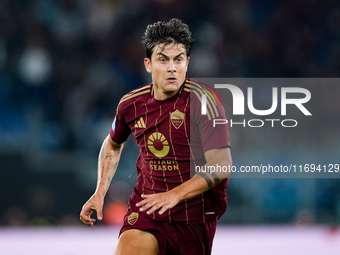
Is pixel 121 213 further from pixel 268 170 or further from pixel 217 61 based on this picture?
pixel 217 61

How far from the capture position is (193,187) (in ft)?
9.01

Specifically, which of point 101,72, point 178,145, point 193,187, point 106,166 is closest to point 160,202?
point 193,187

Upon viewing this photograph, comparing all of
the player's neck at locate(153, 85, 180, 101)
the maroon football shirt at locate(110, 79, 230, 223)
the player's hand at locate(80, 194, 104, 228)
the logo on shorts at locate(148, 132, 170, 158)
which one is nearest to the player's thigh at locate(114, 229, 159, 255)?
the maroon football shirt at locate(110, 79, 230, 223)

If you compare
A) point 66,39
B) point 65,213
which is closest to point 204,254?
point 65,213

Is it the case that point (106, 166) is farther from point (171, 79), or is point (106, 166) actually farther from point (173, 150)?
point (171, 79)

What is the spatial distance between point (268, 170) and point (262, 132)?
632mm

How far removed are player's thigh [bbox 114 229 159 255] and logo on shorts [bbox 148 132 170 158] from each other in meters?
0.53

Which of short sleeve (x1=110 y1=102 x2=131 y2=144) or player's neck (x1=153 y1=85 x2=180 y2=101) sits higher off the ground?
player's neck (x1=153 y1=85 x2=180 y2=101)

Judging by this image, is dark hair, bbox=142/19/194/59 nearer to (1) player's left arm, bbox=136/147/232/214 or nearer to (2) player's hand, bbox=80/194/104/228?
(1) player's left arm, bbox=136/147/232/214

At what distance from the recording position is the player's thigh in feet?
9.50

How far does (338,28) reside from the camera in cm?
851

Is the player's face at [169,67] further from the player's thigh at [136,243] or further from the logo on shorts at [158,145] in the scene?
the player's thigh at [136,243]

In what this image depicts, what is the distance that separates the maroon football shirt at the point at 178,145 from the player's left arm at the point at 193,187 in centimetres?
15

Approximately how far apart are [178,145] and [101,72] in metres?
5.10
